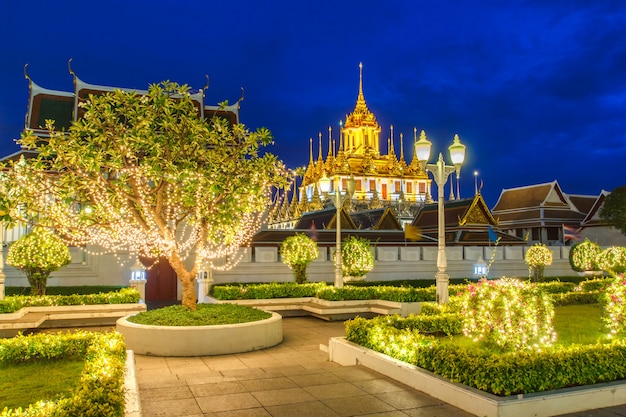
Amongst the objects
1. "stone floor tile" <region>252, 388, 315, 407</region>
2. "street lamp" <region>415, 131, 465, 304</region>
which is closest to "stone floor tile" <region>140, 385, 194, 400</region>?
"stone floor tile" <region>252, 388, 315, 407</region>

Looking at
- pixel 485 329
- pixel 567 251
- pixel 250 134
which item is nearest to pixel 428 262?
pixel 567 251

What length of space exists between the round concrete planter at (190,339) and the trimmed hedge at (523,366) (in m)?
4.09

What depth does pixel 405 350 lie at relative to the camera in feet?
30.8

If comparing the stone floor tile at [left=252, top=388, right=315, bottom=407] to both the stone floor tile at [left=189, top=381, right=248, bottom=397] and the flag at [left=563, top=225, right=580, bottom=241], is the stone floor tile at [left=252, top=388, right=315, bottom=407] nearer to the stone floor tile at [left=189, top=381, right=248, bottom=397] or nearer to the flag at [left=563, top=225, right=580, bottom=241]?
the stone floor tile at [left=189, top=381, right=248, bottom=397]

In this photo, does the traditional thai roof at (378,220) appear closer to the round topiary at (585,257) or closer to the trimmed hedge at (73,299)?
the round topiary at (585,257)

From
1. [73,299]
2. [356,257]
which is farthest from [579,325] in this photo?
[73,299]

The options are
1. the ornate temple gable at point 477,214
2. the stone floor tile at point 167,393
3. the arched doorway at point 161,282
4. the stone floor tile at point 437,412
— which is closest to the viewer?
the stone floor tile at point 437,412

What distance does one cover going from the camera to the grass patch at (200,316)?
12.3 meters

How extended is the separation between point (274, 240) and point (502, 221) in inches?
1389

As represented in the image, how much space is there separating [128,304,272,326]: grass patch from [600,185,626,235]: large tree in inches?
1650

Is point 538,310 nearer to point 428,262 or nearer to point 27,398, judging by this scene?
point 27,398

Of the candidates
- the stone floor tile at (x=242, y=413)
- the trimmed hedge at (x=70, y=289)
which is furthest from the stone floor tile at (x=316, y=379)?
the trimmed hedge at (x=70, y=289)

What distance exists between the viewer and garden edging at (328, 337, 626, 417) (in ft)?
22.9

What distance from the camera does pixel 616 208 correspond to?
46.5 metres
